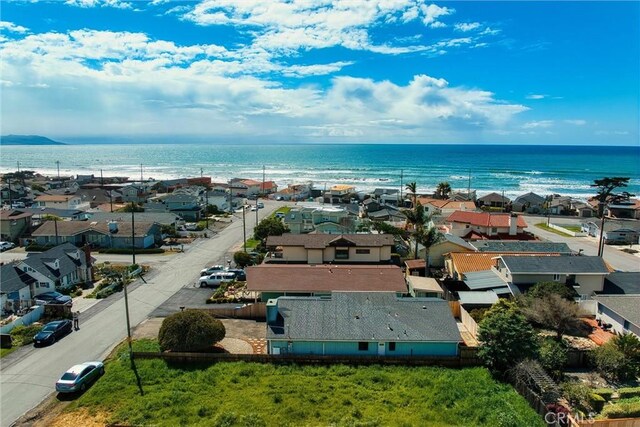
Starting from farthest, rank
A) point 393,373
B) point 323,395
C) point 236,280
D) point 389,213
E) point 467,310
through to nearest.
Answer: point 389,213 < point 236,280 < point 467,310 < point 393,373 < point 323,395

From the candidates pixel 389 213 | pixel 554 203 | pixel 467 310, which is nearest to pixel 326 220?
pixel 389 213

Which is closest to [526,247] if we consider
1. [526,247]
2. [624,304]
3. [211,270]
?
[526,247]

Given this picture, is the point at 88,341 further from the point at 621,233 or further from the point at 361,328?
the point at 621,233

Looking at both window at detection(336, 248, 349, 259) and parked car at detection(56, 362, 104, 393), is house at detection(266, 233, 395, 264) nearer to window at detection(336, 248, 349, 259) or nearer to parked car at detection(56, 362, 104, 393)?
window at detection(336, 248, 349, 259)

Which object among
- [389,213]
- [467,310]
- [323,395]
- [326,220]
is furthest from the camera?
[389,213]

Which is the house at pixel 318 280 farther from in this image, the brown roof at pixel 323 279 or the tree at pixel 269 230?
the tree at pixel 269 230

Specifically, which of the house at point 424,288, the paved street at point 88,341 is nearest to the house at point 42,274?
the paved street at point 88,341

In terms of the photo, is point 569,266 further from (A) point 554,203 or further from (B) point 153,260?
(A) point 554,203
